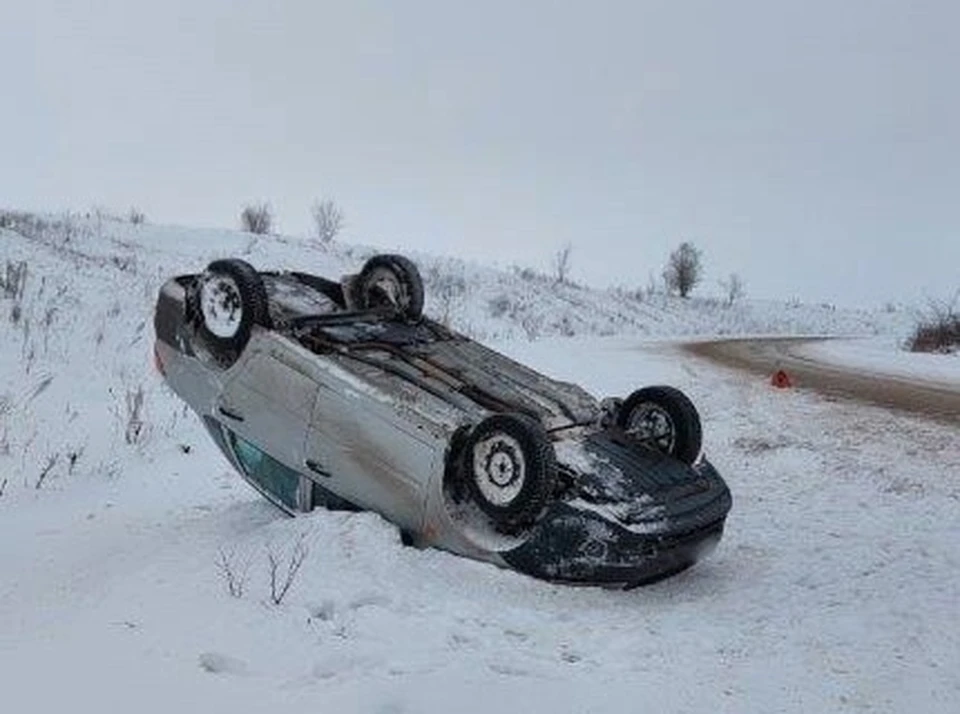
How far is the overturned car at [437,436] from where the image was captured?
4.52 meters

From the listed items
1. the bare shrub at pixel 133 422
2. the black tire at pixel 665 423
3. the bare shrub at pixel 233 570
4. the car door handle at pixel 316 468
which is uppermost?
the black tire at pixel 665 423

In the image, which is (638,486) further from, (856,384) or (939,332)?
(939,332)

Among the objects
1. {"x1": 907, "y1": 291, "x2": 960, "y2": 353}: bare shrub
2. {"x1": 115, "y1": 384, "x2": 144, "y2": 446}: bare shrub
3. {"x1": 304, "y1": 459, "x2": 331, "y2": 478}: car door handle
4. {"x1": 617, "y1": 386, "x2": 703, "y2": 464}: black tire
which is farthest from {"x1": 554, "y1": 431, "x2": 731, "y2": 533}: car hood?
{"x1": 907, "y1": 291, "x2": 960, "y2": 353}: bare shrub

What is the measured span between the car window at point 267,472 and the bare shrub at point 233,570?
0.52m

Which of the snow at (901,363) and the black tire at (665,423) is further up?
the snow at (901,363)

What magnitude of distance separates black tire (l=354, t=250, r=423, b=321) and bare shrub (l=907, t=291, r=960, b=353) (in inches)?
695

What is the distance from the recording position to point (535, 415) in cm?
529

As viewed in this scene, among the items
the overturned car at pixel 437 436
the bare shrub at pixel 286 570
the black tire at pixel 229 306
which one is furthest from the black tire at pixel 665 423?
the black tire at pixel 229 306

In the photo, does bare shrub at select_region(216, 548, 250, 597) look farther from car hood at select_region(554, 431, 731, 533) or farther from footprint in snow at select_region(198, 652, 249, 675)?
car hood at select_region(554, 431, 731, 533)

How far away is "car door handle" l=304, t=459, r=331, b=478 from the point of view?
5133 millimetres

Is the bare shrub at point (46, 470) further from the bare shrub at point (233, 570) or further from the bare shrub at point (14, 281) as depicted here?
the bare shrub at point (14, 281)

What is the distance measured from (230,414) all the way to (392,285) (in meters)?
1.46

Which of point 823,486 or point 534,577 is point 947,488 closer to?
point 823,486

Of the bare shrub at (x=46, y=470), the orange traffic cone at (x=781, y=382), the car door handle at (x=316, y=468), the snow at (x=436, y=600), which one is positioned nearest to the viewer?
the snow at (x=436, y=600)
